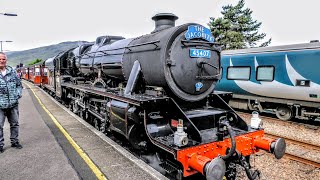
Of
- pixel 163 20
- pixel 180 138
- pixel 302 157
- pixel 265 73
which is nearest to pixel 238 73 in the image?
pixel 265 73

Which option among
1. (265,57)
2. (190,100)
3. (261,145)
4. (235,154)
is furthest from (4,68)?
(265,57)

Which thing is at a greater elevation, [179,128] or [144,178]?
[179,128]

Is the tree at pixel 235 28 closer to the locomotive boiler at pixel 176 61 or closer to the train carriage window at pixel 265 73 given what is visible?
the train carriage window at pixel 265 73

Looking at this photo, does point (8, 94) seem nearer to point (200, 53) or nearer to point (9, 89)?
point (9, 89)

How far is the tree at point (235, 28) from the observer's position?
33250mm

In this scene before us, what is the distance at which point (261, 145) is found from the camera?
4.58 m

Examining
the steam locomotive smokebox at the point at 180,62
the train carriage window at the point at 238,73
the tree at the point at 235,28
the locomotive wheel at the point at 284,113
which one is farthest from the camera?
the tree at the point at 235,28

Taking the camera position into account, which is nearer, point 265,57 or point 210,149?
point 210,149

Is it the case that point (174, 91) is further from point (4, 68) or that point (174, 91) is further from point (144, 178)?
point (4, 68)

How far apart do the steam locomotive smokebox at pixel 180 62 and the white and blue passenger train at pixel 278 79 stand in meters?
5.04

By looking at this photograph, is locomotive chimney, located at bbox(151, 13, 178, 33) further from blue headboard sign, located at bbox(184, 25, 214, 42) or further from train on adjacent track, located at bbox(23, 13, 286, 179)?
blue headboard sign, located at bbox(184, 25, 214, 42)

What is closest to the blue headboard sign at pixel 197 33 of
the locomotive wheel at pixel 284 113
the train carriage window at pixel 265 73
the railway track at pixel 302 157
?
the railway track at pixel 302 157

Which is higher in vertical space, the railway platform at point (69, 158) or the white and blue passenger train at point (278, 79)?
the white and blue passenger train at point (278, 79)

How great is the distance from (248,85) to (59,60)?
29.8 feet
